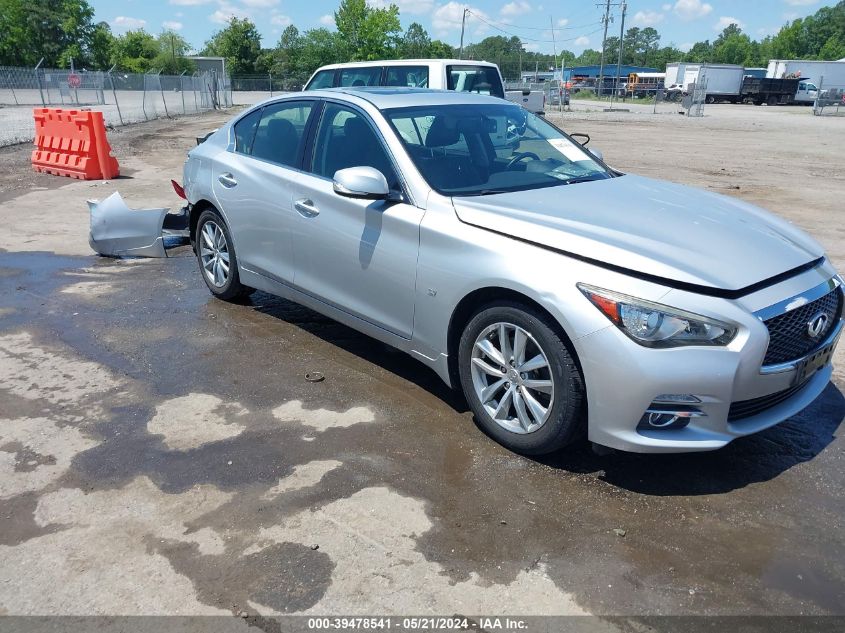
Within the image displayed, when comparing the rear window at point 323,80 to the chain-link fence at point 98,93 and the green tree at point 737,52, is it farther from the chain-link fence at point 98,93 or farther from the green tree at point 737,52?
the green tree at point 737,52

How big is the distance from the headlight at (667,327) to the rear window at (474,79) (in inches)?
348

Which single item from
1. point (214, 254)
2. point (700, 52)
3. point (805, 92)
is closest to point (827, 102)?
point (805, 92)

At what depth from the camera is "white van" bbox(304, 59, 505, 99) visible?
11.3 metres

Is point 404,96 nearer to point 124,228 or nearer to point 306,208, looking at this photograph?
point 306,208

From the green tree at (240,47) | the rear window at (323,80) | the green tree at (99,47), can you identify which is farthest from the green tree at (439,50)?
the rear window at (323,80)

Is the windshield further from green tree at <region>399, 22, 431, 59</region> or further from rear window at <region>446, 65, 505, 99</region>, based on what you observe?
green tree at <region>399, 22, 431, 59</region>

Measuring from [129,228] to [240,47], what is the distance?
80.0 metres

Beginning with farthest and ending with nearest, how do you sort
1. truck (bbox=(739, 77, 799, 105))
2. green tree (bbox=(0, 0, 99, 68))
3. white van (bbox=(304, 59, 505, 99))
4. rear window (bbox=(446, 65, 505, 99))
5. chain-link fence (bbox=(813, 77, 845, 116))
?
green tree (bbox=(0, 0, 99, 68)) → truck (bbox=(739, 77, 799, 105)) → chain-link fence (bbox=(813, 77, 845, 116)) → rear window (bbox=(446, 65, 505, 99)) → white van (bbox=(304, 59, 505, 99))

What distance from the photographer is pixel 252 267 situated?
5.39 metres

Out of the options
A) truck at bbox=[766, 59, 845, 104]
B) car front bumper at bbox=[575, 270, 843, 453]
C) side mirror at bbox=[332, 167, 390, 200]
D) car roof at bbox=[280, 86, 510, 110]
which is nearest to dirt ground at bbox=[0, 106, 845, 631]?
car front bumper at bbox=[575, 270, 843, 453]

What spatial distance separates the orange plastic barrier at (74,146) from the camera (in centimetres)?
1285

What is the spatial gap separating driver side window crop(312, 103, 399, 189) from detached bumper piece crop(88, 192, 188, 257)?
10.8 ft

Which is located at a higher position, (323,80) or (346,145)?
(323,80)

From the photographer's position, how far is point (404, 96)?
4.77 metres
